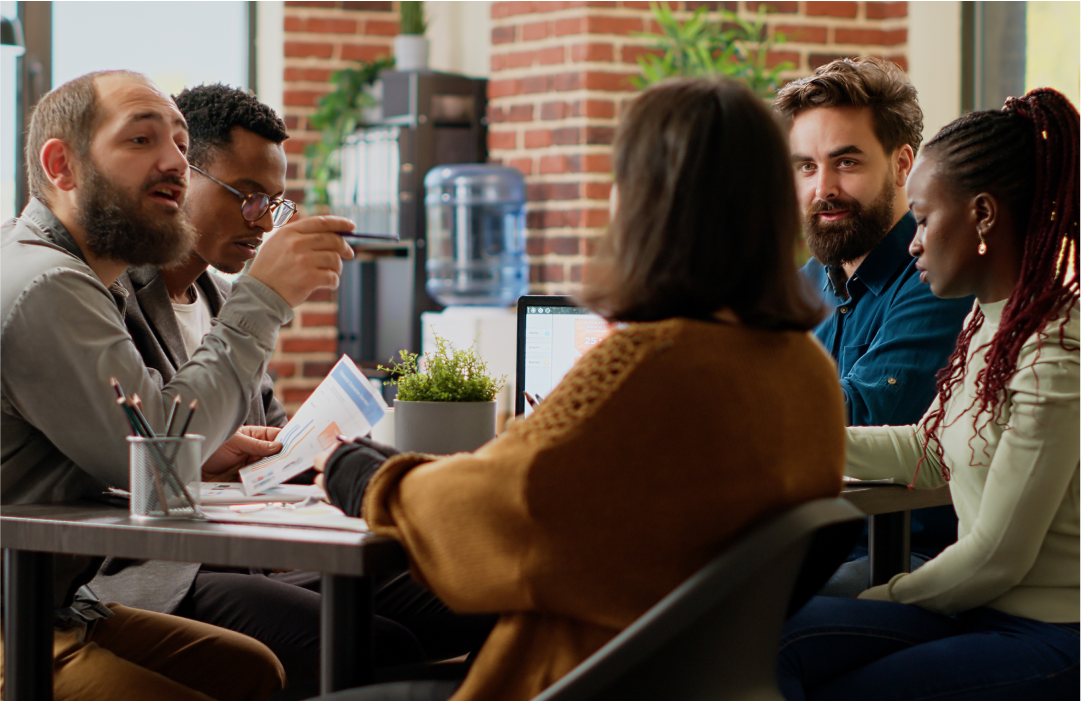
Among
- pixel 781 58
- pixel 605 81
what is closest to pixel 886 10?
pixel 781 58

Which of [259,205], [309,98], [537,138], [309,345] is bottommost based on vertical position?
[309,345]

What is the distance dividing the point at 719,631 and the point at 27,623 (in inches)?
30.5

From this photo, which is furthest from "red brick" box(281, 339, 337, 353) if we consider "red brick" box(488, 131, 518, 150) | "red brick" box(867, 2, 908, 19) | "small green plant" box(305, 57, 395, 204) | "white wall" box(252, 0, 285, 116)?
"red brick" box(867, 2, 908, 19)

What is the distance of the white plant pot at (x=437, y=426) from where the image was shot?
1431 millimetres

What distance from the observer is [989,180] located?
1.47m

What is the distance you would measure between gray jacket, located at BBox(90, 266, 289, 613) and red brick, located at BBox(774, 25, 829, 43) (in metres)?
2.80

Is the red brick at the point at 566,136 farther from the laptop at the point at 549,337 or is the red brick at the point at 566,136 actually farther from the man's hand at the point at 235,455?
the man's hand at the point at 235,455

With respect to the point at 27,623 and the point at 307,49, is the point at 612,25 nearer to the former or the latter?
the point at 307,49

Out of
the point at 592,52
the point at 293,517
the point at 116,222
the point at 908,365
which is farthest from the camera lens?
the point at 592,52

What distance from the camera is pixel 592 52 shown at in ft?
13.5

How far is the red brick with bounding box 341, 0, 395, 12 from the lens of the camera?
4943 mm

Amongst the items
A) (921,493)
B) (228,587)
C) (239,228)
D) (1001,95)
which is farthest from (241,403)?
(1001,95)

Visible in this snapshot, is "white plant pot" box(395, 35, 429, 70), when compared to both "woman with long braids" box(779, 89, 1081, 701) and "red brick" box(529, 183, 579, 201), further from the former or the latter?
"woman with long braids" box(779, 89, 1081, 701)

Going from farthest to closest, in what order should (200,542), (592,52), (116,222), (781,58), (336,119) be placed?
1. (336,119)
2. (781,58)
3. (592,52)
4. (116,222)
5. (200,542)
